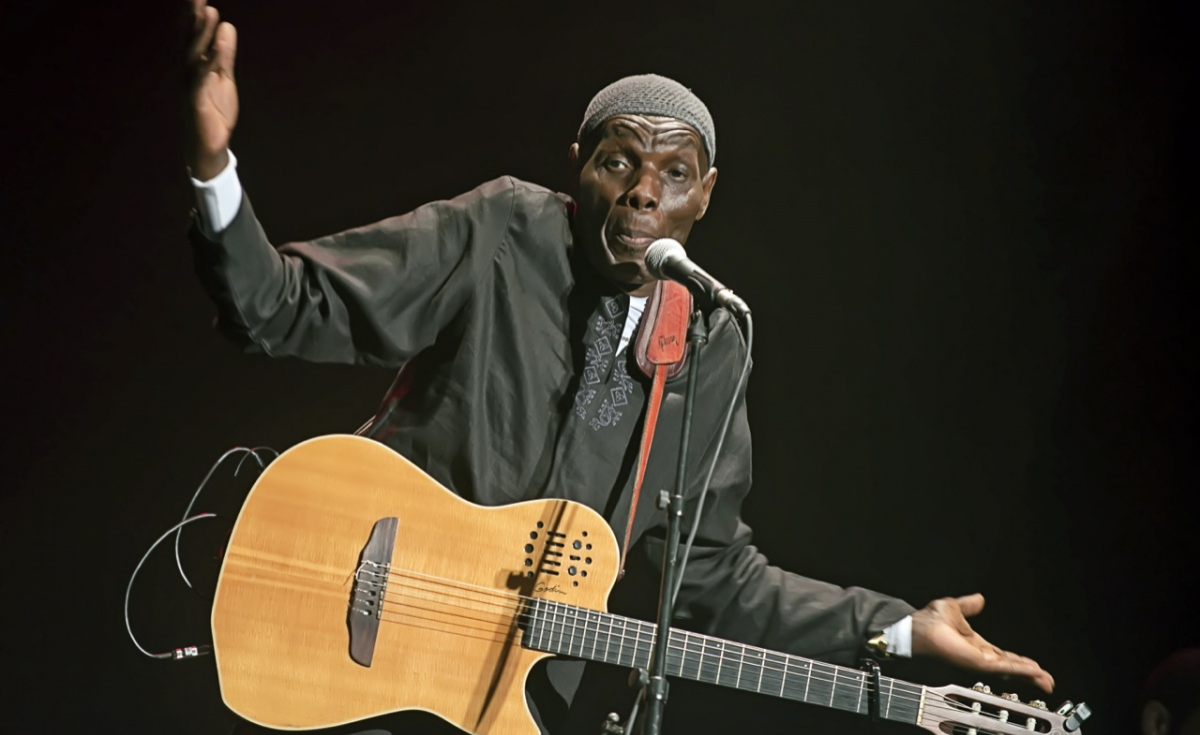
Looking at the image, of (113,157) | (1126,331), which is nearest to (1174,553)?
(1126,331)

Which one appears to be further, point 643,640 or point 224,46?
point 643,640

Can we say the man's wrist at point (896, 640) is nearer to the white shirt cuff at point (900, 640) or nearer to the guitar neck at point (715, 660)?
the white shirt cuff at point (900, 640)

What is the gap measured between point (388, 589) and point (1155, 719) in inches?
89.9

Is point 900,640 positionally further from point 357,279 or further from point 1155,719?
point 357,279

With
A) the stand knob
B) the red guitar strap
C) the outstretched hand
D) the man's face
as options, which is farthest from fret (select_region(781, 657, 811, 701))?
the man's face

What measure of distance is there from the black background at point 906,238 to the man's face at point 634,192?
517 millimetres

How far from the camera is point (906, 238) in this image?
11.5 ft

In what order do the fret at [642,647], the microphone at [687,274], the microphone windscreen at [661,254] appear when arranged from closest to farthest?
the microphone at [687,274]
the microphone windscreen at [661,254]
the fret at [642,647]

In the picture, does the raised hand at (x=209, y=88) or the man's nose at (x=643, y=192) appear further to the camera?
the man's nose at (x=643, y=192)

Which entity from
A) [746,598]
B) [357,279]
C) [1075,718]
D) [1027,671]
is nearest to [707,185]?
[357,279]

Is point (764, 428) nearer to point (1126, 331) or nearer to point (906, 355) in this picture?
point (906, 355)

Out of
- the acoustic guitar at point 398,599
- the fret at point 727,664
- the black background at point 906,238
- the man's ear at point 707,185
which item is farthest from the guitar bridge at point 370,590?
the man's ear at point 707,185

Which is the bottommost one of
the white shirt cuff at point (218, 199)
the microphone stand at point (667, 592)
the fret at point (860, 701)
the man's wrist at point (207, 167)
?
the fret at point (860, 701)

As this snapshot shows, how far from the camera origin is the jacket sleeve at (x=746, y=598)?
113 inches
